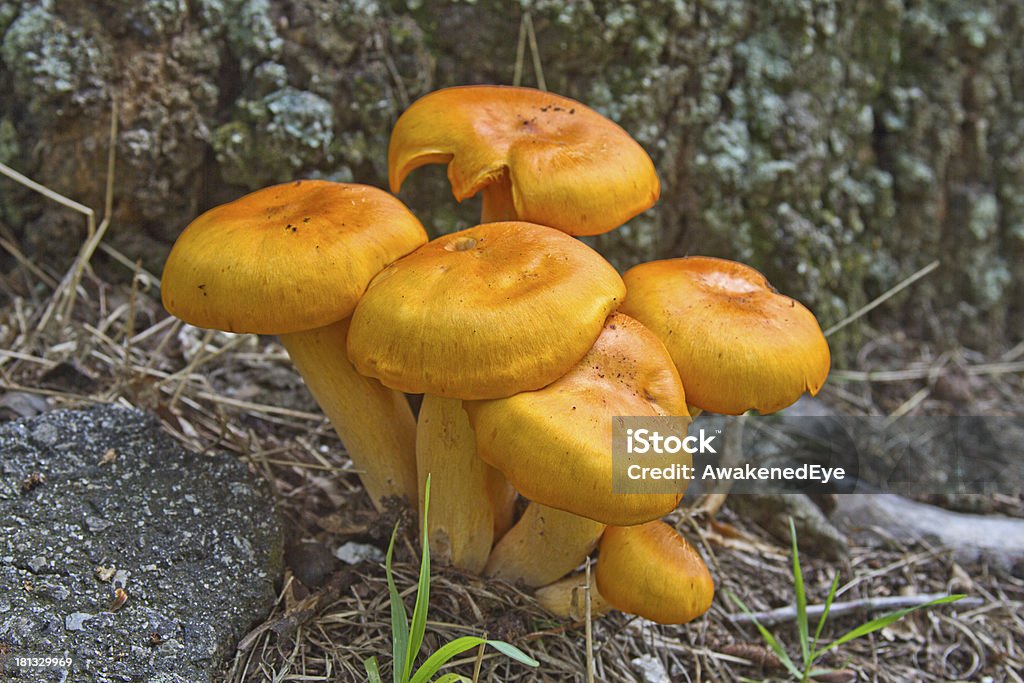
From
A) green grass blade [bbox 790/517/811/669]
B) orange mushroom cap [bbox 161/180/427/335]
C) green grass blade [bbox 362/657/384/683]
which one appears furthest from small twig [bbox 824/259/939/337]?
green grass blade [bbox 362/657/384/683]

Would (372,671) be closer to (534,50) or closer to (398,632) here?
(398,632)

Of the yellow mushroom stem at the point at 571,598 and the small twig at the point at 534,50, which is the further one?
the small twig at the point at 534,50

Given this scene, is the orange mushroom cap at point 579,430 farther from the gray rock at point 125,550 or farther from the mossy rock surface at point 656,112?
the mossy rock surface at point 656,112

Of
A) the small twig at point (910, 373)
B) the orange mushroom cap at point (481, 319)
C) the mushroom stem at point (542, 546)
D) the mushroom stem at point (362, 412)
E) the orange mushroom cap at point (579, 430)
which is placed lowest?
the small twig at point (910, 373)

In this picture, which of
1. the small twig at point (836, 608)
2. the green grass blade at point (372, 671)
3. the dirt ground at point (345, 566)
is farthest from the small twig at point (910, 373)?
the green grass blade at point (372, 671)

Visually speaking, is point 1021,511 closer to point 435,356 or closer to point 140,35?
point 435,356

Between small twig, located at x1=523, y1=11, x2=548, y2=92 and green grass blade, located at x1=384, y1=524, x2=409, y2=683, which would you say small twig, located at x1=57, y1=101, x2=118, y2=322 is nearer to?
small twig, located at x1=523, y1=11, x2=548, y2=92

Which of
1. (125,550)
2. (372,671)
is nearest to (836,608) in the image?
(372,671)
